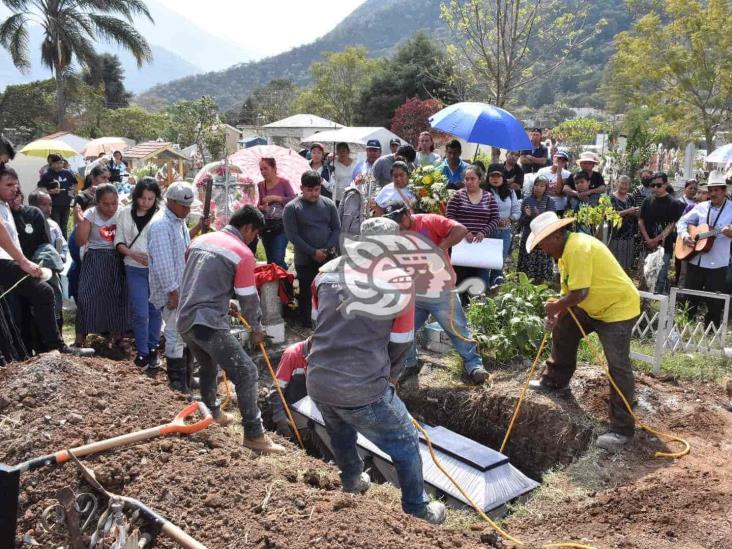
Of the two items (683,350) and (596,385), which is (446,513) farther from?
(683,350)

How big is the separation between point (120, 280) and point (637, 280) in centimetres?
721

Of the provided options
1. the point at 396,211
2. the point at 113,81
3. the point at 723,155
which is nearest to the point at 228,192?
the point at 396,211

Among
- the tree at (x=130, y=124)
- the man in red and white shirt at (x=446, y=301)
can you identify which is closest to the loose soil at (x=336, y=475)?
the man in red and white shirt at (x=446, y=301)

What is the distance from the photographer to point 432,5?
644ft

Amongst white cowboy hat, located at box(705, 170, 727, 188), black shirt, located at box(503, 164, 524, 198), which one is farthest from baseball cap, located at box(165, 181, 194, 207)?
white cowboy hat, located at box(705, 170, 727, 188)

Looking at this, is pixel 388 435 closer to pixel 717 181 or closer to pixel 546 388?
pixel 546 388

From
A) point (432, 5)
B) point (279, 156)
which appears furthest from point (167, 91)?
point (279, 156)

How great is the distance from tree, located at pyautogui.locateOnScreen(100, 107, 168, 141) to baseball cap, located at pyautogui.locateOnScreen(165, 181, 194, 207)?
4027cm

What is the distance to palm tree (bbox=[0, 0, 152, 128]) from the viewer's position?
27953mm

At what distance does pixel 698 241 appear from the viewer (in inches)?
294

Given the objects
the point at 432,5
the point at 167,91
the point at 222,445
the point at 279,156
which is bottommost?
the point at 222,445

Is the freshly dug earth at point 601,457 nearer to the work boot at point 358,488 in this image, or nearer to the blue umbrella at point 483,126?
the work boot at point 358,488

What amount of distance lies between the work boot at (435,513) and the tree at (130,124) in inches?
1682

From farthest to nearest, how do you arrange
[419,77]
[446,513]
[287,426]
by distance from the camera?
[419,77] < [287,426] < [446,513]
